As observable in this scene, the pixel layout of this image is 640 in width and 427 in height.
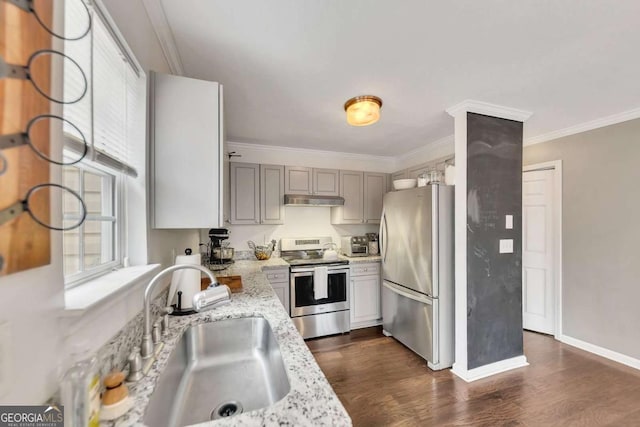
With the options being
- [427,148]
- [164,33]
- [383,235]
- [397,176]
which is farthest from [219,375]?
[397,176]

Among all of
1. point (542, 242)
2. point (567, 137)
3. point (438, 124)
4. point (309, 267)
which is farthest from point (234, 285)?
point (567, 137)

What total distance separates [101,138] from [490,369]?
3.16 meters

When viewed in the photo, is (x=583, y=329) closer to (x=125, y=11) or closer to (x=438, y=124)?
(x=438, y=124)

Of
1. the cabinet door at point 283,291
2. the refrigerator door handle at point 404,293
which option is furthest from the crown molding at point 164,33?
the refrigerator door handle at point 404,293

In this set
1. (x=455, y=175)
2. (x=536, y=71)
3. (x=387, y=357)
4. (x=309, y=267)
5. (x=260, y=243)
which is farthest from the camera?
(x=260, y=243)

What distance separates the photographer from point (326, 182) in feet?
11.7

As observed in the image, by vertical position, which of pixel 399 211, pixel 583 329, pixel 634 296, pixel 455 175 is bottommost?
pixel 583 329

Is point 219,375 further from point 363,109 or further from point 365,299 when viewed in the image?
point 365,299

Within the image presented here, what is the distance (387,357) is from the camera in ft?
8.32

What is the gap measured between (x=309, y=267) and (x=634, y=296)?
3.14m

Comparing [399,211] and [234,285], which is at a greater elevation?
[399,211]

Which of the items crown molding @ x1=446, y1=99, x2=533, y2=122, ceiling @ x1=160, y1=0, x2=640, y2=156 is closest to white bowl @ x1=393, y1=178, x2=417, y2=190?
ceiling @ x1=160, y1=0, x2=640, y2=156

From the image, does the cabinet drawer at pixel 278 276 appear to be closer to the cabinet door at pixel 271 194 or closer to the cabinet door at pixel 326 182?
the cabinet door at pixel 271 194

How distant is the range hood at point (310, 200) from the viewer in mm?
3232
